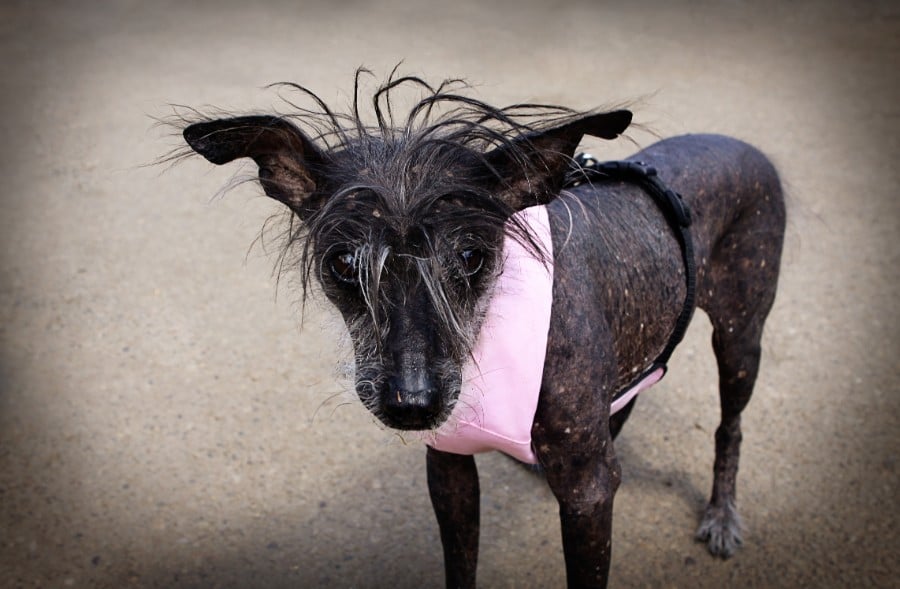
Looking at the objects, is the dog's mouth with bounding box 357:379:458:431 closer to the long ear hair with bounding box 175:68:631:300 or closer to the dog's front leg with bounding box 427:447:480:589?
the long ear hair with bounding box 175:68:631:300

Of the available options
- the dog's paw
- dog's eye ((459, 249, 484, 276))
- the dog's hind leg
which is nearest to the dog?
dog's eye ((459, 249, 484, 276))

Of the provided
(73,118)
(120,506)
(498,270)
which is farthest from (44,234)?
(498,270)

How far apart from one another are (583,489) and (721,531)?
1.19 m

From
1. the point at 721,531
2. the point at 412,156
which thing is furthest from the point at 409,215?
the point at 721,531

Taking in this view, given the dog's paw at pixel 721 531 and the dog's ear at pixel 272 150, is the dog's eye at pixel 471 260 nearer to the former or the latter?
the dog's ear at pixel 272 150

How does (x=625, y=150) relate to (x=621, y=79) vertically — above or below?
below

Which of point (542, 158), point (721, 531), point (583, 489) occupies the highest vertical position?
point (542, 158)

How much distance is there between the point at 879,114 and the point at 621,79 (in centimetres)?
193

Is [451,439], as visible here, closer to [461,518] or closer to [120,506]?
[461,518]

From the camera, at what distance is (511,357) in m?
1.91

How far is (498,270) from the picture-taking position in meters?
1.91

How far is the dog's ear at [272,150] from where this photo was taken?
5.97 ft

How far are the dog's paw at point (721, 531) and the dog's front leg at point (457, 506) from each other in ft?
3.19

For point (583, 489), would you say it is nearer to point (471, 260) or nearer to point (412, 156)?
point (471, 260)
